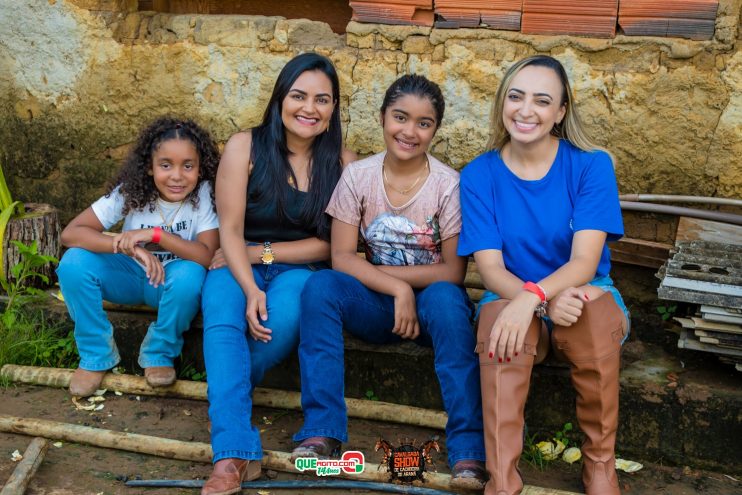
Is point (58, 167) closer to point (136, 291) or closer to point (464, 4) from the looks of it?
point (136, 291)

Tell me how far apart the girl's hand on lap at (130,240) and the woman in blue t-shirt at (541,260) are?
128cm

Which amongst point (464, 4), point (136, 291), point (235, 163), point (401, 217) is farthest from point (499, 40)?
point (136, 291)

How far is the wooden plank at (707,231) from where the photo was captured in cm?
373

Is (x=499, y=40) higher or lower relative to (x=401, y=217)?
higher

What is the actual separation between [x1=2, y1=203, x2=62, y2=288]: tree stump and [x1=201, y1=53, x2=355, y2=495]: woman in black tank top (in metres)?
1.21

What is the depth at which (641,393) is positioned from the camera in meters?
3.29

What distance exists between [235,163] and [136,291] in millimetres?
706

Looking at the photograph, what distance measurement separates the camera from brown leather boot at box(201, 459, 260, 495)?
289cm

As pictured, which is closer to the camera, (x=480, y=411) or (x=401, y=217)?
(x=480, y=411)

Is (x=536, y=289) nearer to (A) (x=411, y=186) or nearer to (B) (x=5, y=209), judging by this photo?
(A) (x=411, y=186)

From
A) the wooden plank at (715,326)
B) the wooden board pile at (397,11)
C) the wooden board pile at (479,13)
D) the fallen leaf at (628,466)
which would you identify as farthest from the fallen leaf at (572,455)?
the wooden board pile at (397,11)

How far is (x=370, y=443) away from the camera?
339 centimetres

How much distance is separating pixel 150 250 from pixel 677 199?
2348 millimetres

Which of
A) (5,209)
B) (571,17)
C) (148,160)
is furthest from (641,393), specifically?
(5,209)
